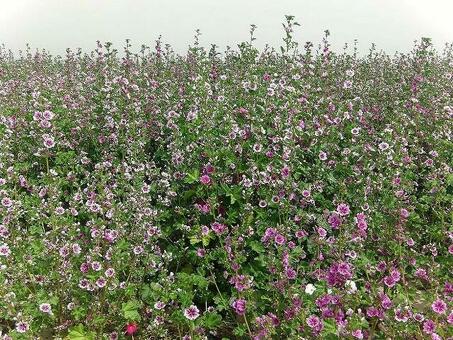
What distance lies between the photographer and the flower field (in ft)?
13.4

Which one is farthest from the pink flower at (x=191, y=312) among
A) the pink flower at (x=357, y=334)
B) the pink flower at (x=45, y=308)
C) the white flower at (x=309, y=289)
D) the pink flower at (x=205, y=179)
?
the pink flower at (x=205, y=179)

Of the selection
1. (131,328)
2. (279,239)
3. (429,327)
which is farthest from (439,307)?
(131,328)

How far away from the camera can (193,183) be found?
18.7 feet

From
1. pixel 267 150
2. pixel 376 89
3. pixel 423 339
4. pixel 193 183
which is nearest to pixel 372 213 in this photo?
pixel 267 150

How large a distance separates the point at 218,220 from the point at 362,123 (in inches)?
136

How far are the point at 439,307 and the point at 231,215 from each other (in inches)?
87.1

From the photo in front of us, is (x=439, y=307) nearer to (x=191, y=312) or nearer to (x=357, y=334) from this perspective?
(x=357, y=334)

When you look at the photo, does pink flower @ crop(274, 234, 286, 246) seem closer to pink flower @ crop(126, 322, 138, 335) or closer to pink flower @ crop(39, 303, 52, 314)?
pink flower @ crop(126, 322, 138, 335)

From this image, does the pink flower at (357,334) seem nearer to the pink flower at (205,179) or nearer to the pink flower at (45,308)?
the pink flower at (205,179)

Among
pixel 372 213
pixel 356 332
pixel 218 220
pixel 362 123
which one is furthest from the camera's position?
pixel 362 123

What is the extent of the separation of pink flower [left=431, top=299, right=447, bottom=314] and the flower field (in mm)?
13

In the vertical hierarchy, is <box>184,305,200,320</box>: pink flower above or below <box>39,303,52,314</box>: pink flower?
below

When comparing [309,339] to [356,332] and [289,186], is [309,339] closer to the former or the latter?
[356,332]

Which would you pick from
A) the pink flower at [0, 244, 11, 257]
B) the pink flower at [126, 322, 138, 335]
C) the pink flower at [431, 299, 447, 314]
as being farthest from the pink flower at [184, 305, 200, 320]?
the pink flower at [431, 299, 447, 314]
